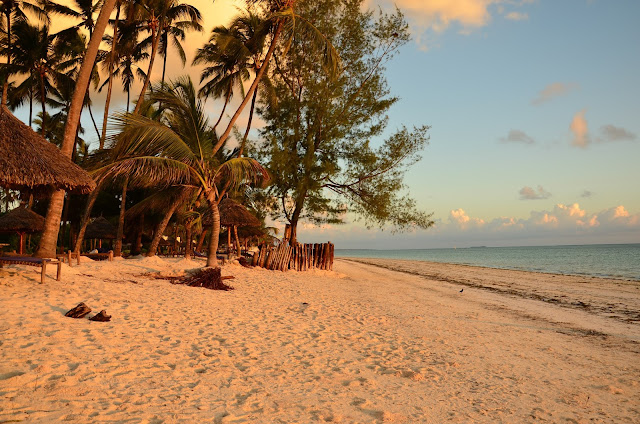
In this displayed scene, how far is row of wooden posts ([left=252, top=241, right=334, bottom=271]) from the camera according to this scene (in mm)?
14609

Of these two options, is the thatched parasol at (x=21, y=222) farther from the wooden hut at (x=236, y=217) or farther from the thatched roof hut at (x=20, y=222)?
the wooden hut at (x=236, y=217)

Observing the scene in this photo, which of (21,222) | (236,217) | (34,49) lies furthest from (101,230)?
(34,49)

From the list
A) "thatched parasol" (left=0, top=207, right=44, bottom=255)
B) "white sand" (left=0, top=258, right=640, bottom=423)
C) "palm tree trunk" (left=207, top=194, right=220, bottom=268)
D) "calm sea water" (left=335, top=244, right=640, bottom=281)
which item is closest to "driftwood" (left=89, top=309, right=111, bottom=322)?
"white sand" (left=0, top=258, right=640, bottom=423)

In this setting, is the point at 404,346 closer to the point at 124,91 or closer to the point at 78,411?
the point at 78,411

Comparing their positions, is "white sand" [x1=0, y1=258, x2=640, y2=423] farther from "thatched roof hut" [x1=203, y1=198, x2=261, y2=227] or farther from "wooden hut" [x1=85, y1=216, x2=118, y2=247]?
"wooden hut" [x1=85, y1=216, x2=118, y2=247]

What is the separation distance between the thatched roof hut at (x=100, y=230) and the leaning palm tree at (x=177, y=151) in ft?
31.5

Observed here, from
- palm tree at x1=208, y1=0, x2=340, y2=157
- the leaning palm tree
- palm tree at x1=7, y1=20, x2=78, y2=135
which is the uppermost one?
palm tree at x1=7, y1=20, x2=78, y2=135

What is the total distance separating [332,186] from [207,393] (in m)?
15.0

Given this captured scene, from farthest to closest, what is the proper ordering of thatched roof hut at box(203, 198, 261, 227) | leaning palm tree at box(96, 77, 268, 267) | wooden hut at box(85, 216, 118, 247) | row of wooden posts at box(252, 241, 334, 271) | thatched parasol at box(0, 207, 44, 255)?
wooden hut at box(85, 216, 118, 247) < thatched roof hut at box(203, 198, 261, 227) < thatched parasol at box(0, 207, 44, 255) < row of wooden posts at box(252, 241, 334, 271) < leaning palm tree at box(96, 77, 268, 267)

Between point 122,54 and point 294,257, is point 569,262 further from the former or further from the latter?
point 122,54

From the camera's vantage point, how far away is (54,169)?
24.5 ft

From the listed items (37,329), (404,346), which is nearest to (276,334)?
(404,346)

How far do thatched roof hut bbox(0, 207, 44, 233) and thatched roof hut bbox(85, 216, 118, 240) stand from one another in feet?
12.6

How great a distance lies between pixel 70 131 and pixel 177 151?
2.42 m
